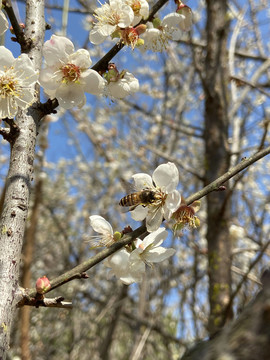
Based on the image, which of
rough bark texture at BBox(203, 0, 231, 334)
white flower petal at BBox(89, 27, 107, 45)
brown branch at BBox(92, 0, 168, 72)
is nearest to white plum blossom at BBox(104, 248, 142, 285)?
brown branch at BBox(92, 0, 168, 72)

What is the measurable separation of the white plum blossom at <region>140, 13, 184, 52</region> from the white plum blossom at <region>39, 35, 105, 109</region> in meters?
0.23

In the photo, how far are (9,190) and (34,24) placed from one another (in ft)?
1.70

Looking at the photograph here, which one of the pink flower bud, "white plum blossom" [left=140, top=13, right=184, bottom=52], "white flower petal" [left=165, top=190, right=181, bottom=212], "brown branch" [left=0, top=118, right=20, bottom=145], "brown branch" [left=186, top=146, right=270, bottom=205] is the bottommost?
the pink flower bud

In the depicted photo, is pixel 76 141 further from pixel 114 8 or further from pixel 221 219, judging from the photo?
pixel 114 8

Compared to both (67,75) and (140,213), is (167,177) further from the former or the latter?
(67,75)

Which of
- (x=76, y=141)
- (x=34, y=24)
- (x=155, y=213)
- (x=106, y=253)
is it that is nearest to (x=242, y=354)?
(x=106, y=253)

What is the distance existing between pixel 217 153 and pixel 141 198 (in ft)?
4.94

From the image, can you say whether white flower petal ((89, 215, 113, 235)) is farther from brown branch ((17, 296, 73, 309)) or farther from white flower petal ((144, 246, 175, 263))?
brown branch ((17, 296, 73, 309))

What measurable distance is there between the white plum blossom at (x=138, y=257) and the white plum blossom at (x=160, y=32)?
59 centimetres

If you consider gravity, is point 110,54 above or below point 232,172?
above

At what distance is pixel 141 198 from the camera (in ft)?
3.64

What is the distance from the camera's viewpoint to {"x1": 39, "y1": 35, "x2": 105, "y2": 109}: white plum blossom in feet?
3.79

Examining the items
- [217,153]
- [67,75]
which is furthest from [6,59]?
[217,153]

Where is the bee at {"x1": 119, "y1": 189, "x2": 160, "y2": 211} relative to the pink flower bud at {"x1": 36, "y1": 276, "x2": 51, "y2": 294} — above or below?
above
